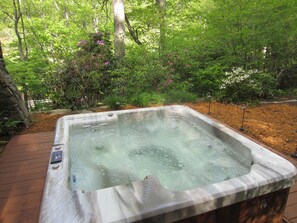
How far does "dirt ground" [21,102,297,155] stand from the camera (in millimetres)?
2778

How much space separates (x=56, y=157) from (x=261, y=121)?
313 centimetres

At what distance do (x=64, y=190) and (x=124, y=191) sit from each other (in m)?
0.40

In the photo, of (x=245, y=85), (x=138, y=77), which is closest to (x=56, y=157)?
(x=138, y=77)

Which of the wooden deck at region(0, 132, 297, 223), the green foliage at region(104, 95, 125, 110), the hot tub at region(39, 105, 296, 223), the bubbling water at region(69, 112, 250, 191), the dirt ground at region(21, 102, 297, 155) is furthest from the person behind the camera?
the green foliage at region(104, 95, 125, 110)

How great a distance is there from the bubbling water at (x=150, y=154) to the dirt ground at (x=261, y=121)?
912 mm

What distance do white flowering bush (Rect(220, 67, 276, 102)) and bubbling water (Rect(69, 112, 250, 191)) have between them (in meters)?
1.87

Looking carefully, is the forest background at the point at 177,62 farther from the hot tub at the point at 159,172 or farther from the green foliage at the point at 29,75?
the hot tub at the point at 159,172

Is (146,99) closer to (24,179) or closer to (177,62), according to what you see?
(177,62)

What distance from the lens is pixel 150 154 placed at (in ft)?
8.22

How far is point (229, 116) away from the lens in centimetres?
361

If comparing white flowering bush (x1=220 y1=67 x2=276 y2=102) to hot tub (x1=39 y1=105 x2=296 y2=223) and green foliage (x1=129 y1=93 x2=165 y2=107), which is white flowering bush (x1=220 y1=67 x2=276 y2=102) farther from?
hot tub (x1=39 y1=105 x2=296 y2=223)

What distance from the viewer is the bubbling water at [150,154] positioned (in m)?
1.91

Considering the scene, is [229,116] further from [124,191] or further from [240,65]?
[124,191]

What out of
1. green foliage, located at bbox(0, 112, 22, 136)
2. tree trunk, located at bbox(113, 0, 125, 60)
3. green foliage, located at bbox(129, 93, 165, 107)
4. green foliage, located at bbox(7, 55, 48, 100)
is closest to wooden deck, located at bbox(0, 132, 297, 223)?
green foliage, located at bbox(0, 112, 22, 136)
